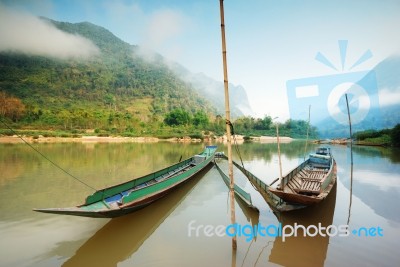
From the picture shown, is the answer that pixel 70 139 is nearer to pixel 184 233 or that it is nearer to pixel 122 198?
pixel 122 198

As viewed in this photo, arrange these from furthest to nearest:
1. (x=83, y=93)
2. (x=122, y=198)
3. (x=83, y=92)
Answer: (x=83, y=92) < (x=83, y=93) < (x=122, y=198)

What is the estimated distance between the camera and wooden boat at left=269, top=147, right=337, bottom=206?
270 inches

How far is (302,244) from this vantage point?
626 cm

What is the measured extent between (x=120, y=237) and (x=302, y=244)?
5.04m

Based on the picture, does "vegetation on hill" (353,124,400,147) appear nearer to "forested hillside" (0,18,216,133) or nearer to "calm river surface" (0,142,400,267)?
"calm river surface" (0,142,400,267)

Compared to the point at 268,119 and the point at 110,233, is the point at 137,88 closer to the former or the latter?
the point at 268,119

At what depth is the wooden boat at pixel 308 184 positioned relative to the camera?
270 inches

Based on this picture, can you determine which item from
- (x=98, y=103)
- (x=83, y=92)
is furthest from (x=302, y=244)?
(x=83, y=92)

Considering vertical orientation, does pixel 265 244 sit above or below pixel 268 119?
below

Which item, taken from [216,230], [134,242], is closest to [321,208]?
[216,230]

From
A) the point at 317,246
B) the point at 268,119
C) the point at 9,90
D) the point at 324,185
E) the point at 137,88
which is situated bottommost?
the point at 317,246

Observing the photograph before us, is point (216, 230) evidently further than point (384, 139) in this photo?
No

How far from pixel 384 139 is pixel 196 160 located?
40.4 meters

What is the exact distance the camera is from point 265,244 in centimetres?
631
